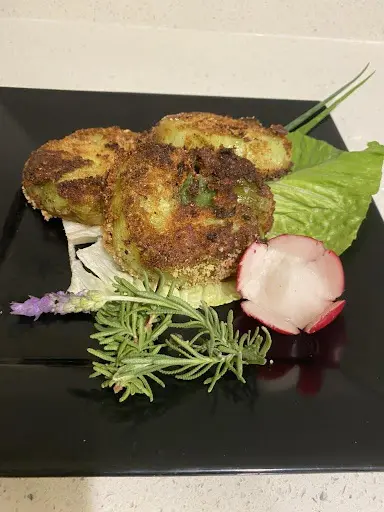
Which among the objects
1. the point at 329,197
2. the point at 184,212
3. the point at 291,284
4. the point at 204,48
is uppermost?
the point at 204,48

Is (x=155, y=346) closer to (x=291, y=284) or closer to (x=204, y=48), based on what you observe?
(x=291, y=284)

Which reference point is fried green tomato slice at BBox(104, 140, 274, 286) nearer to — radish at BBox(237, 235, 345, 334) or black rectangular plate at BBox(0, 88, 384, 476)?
radish at BBox(237, 235, 345, 334)

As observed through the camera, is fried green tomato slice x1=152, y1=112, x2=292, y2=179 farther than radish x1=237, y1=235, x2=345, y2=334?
Yes

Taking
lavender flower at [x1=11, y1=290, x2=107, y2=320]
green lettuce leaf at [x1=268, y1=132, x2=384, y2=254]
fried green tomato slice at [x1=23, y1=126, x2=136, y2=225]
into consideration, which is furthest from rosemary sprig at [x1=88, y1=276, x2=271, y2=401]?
Result: green lettuce leaf at [x1=268, y1=132, x2=384, y2=254]

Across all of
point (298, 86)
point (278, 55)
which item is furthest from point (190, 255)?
point (278, 55)

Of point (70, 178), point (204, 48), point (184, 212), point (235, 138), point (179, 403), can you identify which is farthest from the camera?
point (204, 48)

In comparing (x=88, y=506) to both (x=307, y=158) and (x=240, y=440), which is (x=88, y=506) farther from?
(x=307, y=158)

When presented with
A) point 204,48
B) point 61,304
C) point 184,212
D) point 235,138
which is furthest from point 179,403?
point 204,48
